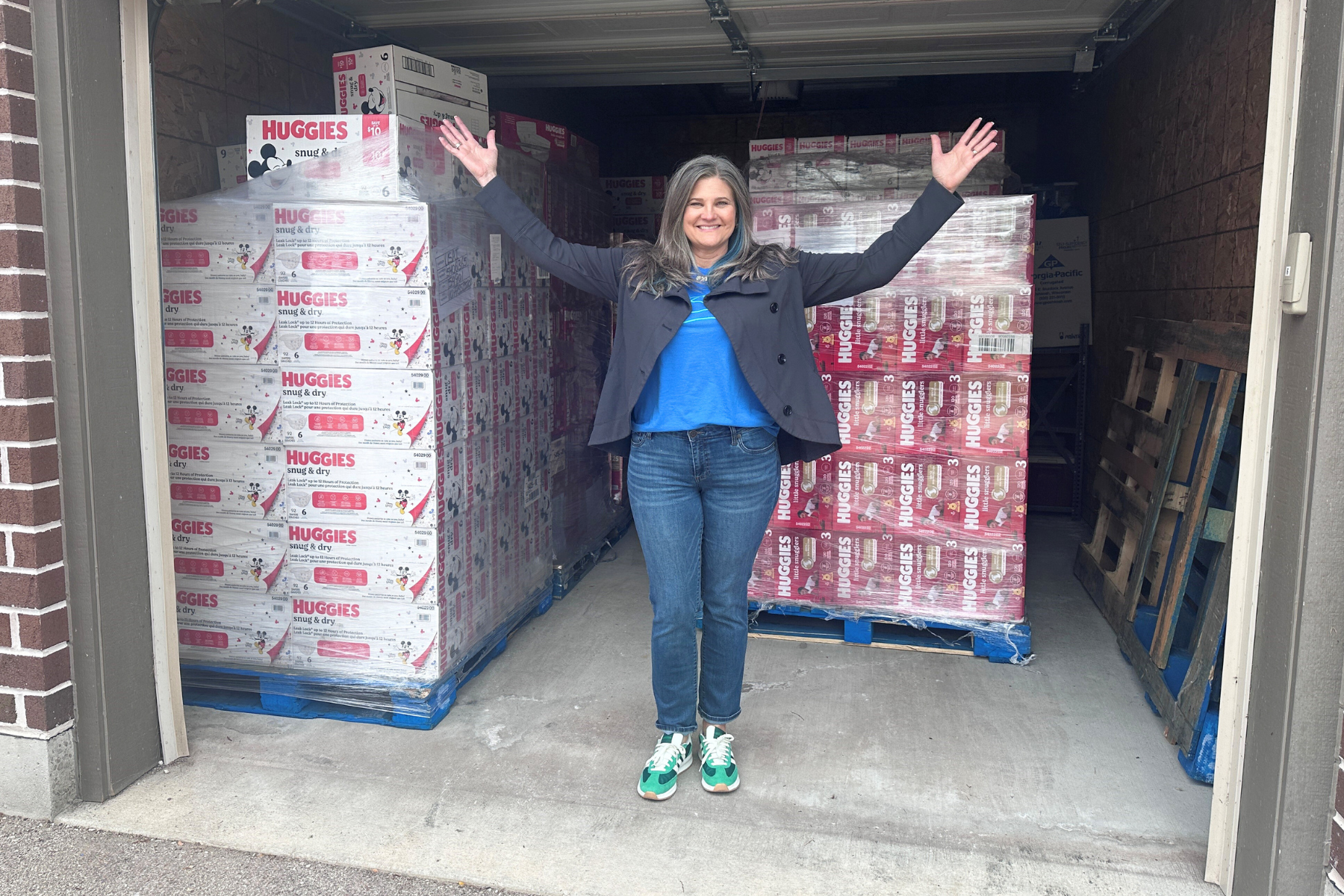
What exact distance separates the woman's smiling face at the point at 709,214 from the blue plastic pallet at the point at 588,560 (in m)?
2.24

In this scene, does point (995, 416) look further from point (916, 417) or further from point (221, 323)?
point (221, 323)

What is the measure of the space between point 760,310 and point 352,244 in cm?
167

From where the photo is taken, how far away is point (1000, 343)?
4523mm

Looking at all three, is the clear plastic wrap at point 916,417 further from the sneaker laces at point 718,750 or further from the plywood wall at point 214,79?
the plywood wall at point 214,79

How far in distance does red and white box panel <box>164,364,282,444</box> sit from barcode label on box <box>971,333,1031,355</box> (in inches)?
118

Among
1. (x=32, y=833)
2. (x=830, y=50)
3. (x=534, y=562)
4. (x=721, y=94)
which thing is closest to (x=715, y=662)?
(x=534, y=562)

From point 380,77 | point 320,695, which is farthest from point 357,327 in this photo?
point 320,695

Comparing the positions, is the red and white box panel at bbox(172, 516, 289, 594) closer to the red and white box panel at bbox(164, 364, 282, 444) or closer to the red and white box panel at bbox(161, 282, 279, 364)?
the red and white box panel at bbox(164, 364, 282, 444)

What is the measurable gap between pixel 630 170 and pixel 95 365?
856 centimetres

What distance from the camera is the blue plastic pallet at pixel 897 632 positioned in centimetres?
465

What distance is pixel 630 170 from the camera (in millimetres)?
11195

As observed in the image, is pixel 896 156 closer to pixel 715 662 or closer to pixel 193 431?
pixel 715 662

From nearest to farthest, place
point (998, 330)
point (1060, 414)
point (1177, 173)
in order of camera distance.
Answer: point (998, 330) < point (1177, 173) < point (1060, 414)

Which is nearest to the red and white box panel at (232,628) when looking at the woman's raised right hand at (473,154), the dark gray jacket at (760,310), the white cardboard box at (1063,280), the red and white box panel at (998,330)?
the dark gray jacket at (760,310)
